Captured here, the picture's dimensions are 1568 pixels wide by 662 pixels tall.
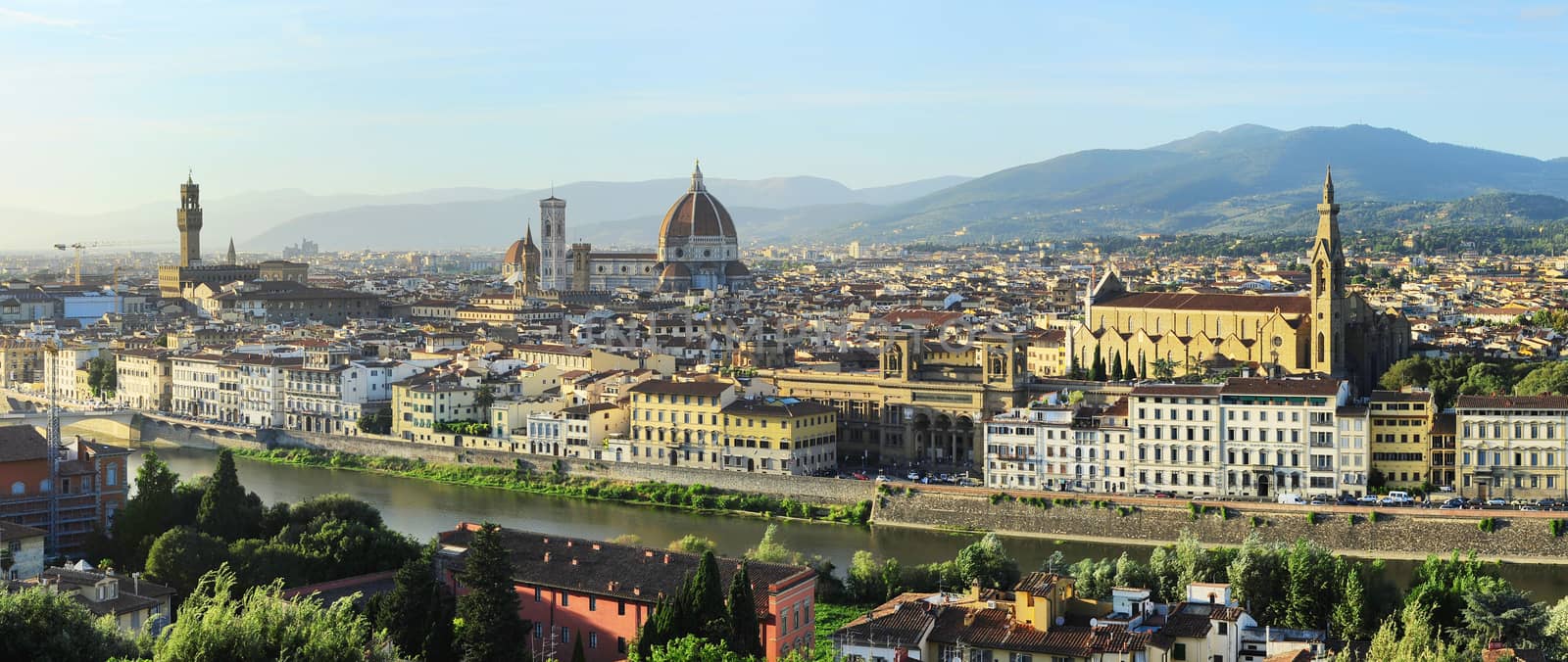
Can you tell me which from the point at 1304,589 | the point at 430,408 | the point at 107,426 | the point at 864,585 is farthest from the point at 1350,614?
the point at 107,426

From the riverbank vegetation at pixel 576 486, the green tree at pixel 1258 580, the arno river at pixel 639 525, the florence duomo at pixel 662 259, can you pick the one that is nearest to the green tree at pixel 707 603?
the green tree at pixel 1258 580

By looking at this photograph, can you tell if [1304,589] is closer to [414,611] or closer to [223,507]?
[414,611]

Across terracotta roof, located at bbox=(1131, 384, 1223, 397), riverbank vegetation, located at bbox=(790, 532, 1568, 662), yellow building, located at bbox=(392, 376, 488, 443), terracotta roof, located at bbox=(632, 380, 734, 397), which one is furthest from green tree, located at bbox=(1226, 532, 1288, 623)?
yellow building, located at bbox=(392, 376, 488, 443)

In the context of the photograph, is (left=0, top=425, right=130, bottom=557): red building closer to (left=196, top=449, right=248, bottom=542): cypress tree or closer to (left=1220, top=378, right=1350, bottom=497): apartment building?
(left=196, top=449, right=248, bottom=542): cypress tree

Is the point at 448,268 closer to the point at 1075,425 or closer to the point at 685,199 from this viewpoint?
the point at 685,199

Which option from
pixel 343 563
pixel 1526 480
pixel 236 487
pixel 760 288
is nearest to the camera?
pixel 343 563

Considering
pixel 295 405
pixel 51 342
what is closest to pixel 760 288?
pixel 51 342
